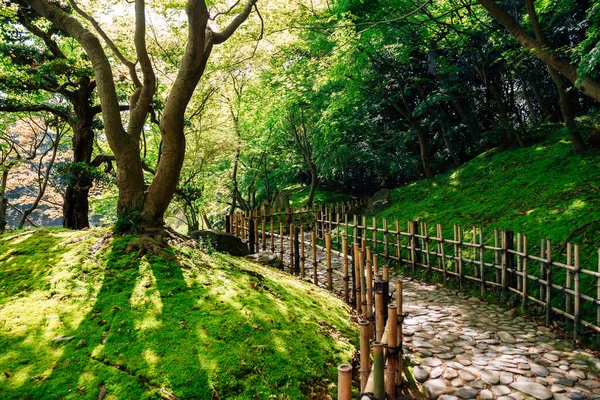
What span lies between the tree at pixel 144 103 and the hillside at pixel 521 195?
706cm

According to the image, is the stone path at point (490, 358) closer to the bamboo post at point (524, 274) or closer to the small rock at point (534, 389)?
the small rock at point (534, 389)

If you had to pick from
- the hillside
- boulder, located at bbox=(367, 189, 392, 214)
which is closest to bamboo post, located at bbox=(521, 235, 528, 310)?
the hillside

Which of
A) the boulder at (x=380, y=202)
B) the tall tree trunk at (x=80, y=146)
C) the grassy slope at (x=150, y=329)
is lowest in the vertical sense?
the grassy slope at (x=150, y=329)

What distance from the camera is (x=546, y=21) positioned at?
12.4m

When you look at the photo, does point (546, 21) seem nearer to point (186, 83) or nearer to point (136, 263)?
point (186, 83)

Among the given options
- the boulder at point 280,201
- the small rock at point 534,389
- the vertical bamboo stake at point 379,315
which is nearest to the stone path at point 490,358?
the small rock at point 534,389

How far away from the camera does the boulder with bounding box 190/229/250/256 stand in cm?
833

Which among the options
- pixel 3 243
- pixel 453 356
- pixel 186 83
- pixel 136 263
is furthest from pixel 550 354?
pixel 3 243

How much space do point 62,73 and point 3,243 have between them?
3.83 metres

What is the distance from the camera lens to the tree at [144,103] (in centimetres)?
507

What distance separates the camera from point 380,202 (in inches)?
606

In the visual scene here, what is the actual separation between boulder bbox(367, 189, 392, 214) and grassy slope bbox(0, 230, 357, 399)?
10.5m

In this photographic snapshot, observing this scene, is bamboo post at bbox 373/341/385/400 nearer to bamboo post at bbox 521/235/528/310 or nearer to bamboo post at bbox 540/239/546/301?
bamboo post at bbox 540/239/546/301

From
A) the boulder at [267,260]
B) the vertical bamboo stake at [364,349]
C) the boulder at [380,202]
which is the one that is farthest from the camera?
the boulder at [380,202]
